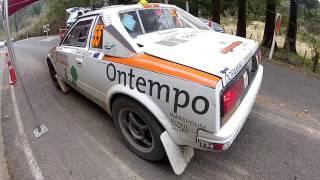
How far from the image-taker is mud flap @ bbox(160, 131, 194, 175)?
3.05 meters

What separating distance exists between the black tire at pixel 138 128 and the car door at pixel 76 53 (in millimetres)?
905

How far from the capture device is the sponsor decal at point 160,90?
8.82 ft

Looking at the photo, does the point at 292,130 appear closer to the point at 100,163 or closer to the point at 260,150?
the point at 260,150

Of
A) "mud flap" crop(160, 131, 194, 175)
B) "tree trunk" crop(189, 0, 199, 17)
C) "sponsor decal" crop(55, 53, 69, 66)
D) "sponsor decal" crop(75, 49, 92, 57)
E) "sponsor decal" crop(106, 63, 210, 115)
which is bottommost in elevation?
"mud flap" crop(160, 131, 194, 175)

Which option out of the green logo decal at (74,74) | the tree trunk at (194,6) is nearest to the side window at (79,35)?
the green logo decal at (74,74)

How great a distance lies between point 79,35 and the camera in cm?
456

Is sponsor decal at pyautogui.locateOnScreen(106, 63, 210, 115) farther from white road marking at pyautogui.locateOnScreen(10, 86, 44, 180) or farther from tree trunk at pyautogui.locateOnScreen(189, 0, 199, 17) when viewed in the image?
tree trunk at pyautogui.locateOnScreen(189, 0, 199, 17)

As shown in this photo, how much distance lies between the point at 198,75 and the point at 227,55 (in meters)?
0.62

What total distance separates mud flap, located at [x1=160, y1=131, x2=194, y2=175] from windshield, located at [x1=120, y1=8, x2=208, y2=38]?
1554 millimetres

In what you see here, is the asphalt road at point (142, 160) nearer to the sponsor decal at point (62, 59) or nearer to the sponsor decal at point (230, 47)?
the sponsor decal at point (62, 59)

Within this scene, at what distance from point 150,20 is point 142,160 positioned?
2.03 meters

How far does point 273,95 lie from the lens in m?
5.56

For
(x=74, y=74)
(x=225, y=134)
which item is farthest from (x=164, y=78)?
(x=74, y=74)

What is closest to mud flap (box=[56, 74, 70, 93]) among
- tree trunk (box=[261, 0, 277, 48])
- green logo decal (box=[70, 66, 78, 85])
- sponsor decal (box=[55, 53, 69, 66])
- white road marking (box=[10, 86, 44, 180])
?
sponsor decal (box=[55, 53, 69, 66])
